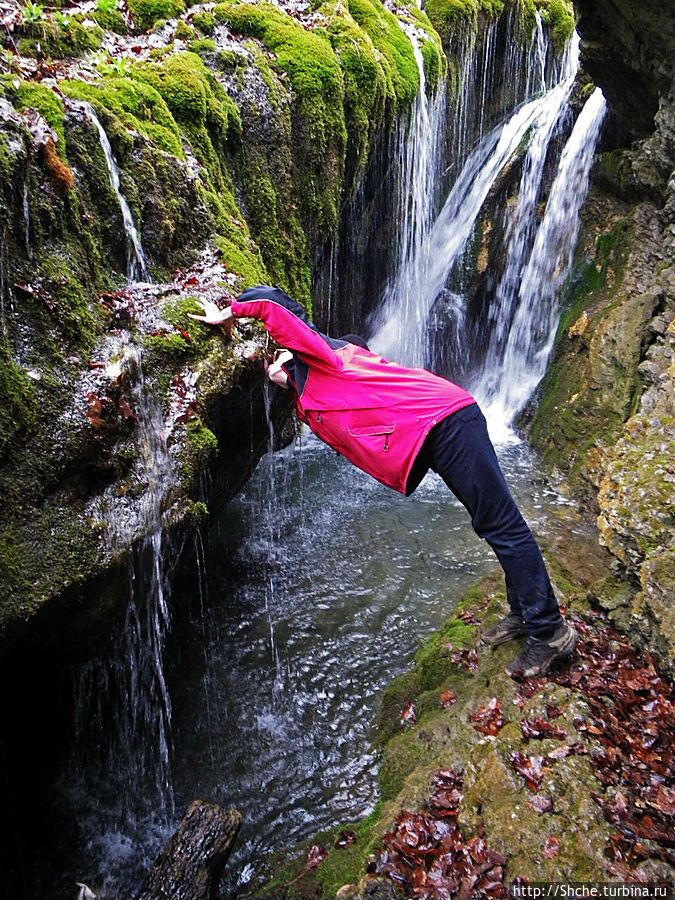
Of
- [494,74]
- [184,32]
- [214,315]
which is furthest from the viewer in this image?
[494,74]

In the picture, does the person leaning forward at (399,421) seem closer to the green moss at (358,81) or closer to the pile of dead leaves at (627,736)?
the pile of dead leaves at (627,736)

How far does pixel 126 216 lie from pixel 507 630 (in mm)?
4187

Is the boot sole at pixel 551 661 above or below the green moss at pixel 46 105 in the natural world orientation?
below

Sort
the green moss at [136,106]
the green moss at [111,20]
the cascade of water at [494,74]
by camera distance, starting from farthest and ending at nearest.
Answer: the cascade of water at [494,74]
the green moss at [111,20]
the green moss at [136,106]

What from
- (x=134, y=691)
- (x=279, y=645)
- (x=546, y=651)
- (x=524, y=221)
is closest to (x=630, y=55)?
(x=524, y=221)

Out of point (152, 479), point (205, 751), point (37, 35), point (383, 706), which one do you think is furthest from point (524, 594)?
point (37, 35)

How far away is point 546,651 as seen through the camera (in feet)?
11.7

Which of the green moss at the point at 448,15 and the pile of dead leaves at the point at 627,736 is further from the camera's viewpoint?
the green moss at the point at 448,15

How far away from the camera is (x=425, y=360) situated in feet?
38.4

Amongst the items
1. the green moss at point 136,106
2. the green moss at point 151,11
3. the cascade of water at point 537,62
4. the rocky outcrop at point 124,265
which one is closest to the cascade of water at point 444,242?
the cascade of water at point 537,62

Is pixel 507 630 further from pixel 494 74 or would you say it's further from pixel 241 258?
pixel 494 74

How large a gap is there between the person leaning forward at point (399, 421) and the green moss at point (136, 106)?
7.82ft

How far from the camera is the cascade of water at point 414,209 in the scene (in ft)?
31.6

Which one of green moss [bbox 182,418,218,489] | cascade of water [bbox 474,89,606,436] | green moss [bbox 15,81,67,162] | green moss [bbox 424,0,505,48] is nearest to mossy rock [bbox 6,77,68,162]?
green moss [bbox 15,81,67,162]
